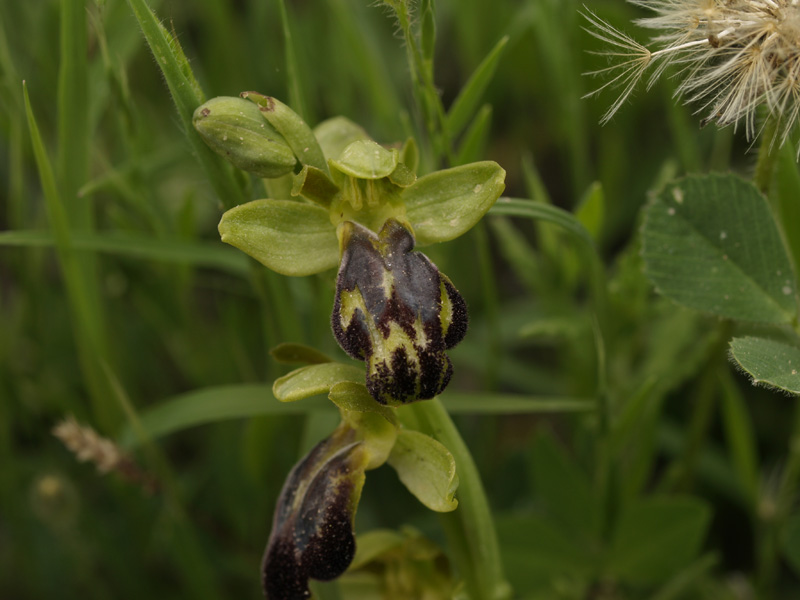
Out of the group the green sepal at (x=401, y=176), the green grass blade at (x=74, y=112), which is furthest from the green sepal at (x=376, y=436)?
the green grass blade at (x=74, y=112)

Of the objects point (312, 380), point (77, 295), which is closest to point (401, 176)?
point (312, 380)

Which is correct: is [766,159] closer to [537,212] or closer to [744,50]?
[744,50]

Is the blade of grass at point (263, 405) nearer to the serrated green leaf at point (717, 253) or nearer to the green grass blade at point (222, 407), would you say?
the green grass blade at point (222, 407)

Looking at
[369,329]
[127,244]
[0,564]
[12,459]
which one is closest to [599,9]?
[127,244]

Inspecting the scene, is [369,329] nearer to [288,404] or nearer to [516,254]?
[288,404]

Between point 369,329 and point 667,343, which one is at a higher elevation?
point 369,329

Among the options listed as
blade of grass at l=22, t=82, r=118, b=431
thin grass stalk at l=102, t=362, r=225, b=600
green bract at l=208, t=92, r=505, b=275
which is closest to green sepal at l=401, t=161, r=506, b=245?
green bract at l=208, t=92, r=505, b=275
